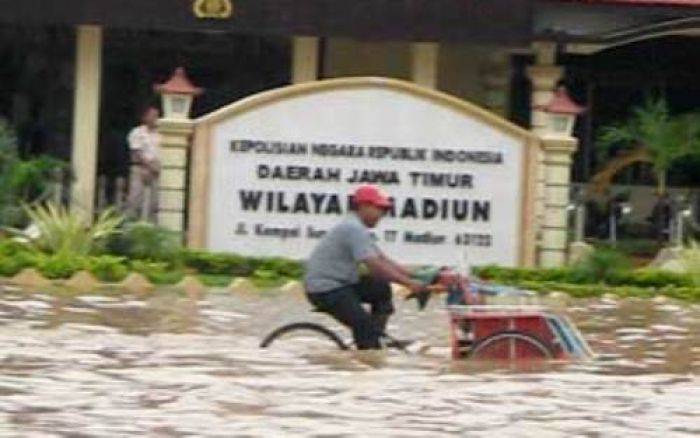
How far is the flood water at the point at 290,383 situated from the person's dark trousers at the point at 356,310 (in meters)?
0.18

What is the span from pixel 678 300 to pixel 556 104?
3.95m

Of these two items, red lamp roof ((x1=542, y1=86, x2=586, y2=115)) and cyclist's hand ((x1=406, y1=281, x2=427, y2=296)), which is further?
red lamp roof ((x1=542, y1=86, x2=586, y2=115))

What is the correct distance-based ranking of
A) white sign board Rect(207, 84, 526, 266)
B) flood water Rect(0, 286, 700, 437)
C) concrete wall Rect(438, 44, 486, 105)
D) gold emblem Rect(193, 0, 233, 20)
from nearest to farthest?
flood water Rect(0, 286, 700, 437), white sign board Rect(207, 84, 526, 266), gold emblem Rect(193, 0, 233, 20), concrete wall Rect(438, 44, 486, 105)

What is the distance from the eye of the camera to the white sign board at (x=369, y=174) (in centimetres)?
2981

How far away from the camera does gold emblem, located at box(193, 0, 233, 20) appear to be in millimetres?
34000

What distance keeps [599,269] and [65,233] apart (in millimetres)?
6360

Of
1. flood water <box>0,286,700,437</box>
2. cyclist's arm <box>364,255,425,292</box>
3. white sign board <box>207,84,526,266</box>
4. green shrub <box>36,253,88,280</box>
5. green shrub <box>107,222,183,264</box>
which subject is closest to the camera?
flood water <box>0,286,700,437</box>

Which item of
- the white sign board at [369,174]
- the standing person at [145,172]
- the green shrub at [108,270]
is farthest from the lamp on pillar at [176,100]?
the green shrub at [108,270]

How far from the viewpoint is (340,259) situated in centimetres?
1948

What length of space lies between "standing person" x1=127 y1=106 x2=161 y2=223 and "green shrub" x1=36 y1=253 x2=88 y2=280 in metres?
3.49

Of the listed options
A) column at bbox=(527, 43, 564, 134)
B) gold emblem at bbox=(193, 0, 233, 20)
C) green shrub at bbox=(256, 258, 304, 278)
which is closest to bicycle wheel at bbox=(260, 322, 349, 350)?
green shrub at bbox=(256, 258, 304, 278)

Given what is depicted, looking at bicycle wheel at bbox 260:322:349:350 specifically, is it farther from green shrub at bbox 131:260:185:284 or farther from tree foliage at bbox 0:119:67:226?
tree foliage at bbox 0:119:67:226

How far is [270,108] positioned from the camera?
30000mm

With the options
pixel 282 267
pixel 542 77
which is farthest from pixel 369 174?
pixel 542 77
